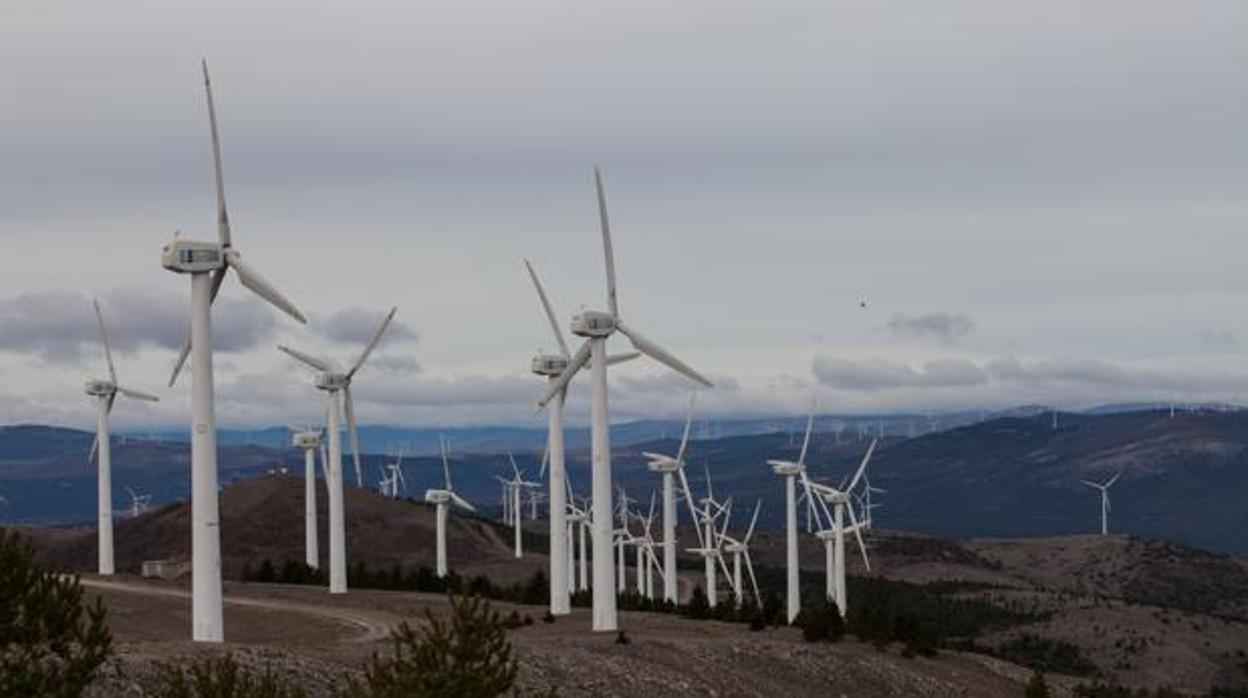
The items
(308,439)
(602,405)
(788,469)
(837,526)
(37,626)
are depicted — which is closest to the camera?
(37,626)

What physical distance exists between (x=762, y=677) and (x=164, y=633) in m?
25.1

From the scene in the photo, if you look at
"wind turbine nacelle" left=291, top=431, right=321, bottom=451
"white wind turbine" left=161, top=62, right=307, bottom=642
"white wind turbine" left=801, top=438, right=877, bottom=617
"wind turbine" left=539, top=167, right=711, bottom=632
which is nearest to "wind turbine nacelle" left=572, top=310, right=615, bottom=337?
"wind turbine" left=539, top=167, right=711, bottom=632

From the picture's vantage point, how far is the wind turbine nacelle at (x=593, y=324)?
228 feet

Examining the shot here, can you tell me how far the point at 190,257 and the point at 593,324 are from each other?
1959 centimetres

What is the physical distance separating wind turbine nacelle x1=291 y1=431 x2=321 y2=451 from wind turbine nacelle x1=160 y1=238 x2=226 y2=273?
68.1m

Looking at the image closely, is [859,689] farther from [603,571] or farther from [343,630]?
[343,630]

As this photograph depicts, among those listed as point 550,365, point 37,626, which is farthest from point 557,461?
point 37,626

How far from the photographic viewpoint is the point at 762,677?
62.8 m

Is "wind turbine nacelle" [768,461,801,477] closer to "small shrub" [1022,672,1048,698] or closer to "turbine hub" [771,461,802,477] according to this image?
"turbine hub" [771,461,802,477]

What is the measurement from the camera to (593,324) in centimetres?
6962

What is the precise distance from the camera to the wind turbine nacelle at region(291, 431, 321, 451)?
122438mm

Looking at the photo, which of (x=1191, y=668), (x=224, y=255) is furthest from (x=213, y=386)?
(x=1191, y=668)

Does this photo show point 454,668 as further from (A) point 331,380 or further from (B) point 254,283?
(A) point 331,380

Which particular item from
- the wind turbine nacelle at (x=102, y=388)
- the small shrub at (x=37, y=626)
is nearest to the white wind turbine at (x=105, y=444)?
the wind turbine nacelle at (x=102, y=388)
